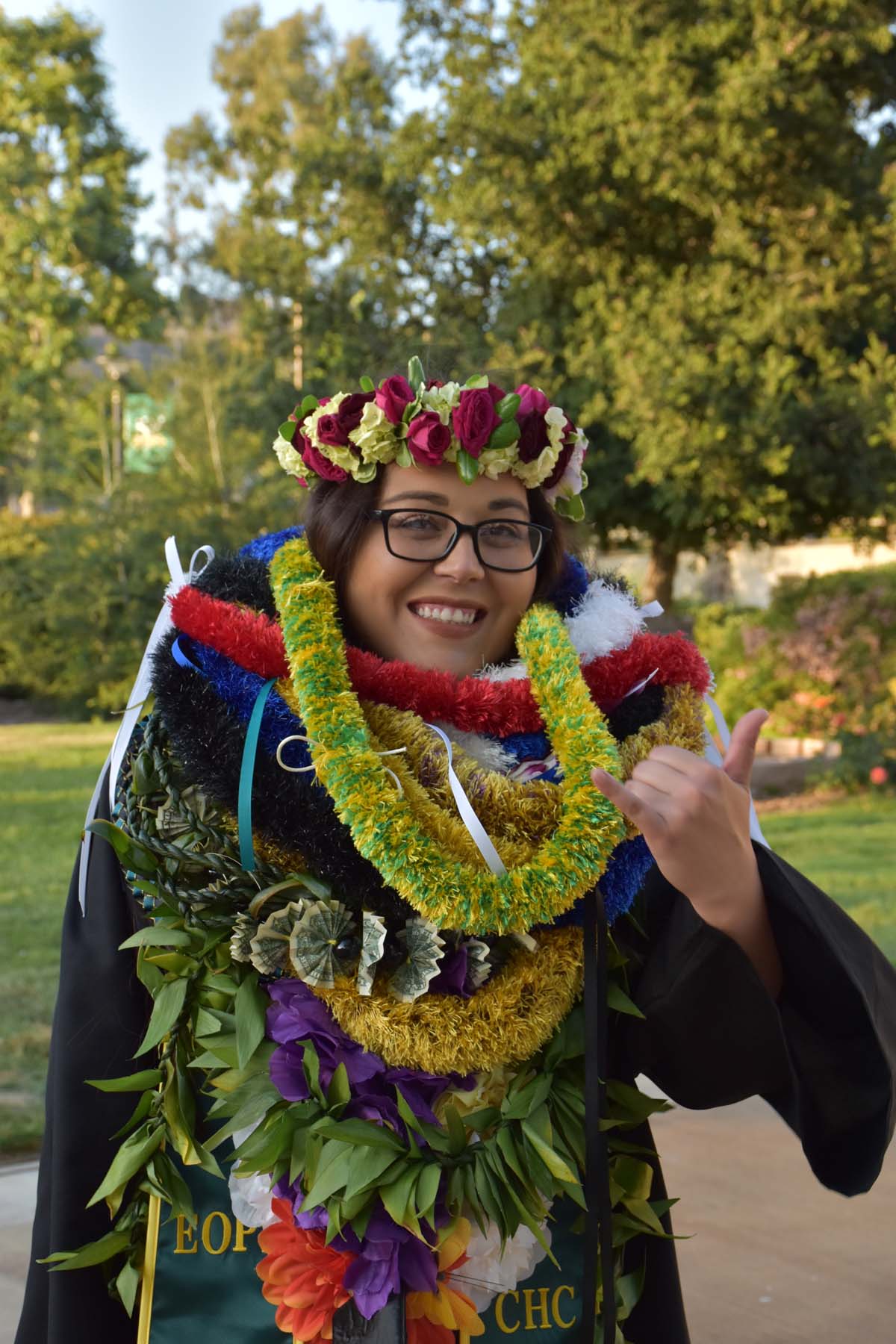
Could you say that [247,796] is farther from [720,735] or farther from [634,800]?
[720,735]

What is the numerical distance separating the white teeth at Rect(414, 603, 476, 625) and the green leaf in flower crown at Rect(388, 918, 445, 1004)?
0.43m

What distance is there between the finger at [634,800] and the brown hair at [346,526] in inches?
23.9

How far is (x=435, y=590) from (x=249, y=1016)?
614mm

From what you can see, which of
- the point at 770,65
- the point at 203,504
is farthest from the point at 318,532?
the point at 203,504

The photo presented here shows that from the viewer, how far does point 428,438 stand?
5.76ft

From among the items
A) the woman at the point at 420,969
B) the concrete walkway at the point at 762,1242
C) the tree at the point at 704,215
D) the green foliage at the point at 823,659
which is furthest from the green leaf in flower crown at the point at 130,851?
the green foliage at the point at 823,659

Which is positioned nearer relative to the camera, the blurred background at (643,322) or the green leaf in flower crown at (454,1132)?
the green leaf in flower crown at (454,1132)

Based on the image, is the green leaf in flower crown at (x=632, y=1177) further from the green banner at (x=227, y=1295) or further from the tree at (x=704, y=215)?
the tree at (x=704, y=215)

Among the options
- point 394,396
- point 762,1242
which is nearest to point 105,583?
point 762,1242

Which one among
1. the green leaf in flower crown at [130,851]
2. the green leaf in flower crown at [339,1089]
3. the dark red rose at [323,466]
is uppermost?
the dark red rose at [323,466]

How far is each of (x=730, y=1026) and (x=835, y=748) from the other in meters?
10.3

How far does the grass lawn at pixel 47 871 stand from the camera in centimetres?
472

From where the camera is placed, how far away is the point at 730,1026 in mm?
1608

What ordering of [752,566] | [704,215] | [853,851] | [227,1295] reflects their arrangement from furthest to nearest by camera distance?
1. [752,566]
2. [704,215]
3. [853,851]
4. [227,1295]
